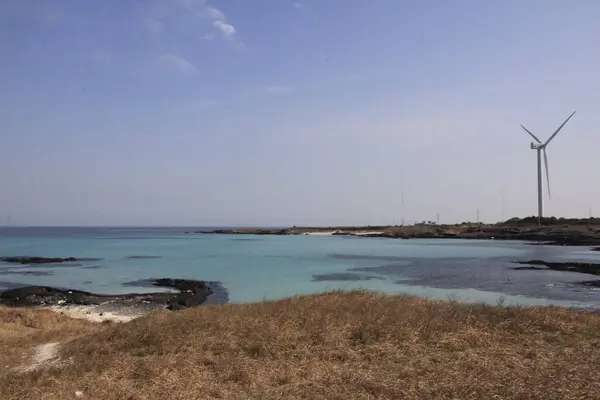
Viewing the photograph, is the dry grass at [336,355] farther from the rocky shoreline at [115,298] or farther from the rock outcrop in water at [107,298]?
the rock outcrop in water at [107,298]

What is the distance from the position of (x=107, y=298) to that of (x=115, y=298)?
1.66 ft

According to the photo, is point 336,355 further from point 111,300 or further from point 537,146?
point 537,146

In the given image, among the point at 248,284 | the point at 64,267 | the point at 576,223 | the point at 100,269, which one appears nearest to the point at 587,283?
the point at 248,284

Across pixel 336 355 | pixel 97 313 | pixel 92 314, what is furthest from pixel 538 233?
pixel 336 355

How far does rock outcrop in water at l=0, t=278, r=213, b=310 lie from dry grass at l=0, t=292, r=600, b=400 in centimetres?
1605

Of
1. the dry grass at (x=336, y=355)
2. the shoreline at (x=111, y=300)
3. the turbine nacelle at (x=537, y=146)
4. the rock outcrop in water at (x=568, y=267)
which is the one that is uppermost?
the turbine nacelle at (x=537, y=146)

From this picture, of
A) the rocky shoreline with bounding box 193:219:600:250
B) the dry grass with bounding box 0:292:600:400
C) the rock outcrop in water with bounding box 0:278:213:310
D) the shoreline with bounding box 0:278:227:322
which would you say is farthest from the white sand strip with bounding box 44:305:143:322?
the rocky shoreline with bounding box 193:219:600:250

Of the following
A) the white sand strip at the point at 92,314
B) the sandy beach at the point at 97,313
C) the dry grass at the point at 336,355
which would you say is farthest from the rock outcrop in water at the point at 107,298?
the dry grass at the point at 336,355

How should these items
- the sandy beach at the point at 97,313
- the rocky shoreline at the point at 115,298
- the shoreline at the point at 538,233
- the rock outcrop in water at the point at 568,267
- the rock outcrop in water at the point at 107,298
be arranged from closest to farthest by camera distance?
the sandy beach at the point at 97,313
the rocky shoreline at the point at 115,298
the rock outcrop in water at the point at 107,298
the rock outcrop in water at the point at 568,267
the shoreline at the point at 538,233

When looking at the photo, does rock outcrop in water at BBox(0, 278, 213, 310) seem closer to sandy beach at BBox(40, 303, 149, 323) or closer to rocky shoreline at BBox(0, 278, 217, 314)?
rocky shoreline at BBox(0, 278, 217, 314)

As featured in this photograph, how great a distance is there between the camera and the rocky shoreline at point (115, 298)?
1198 inches

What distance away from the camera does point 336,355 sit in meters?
10.2

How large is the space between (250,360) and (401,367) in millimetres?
2888

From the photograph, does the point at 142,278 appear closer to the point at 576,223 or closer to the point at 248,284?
the point at 248,284
